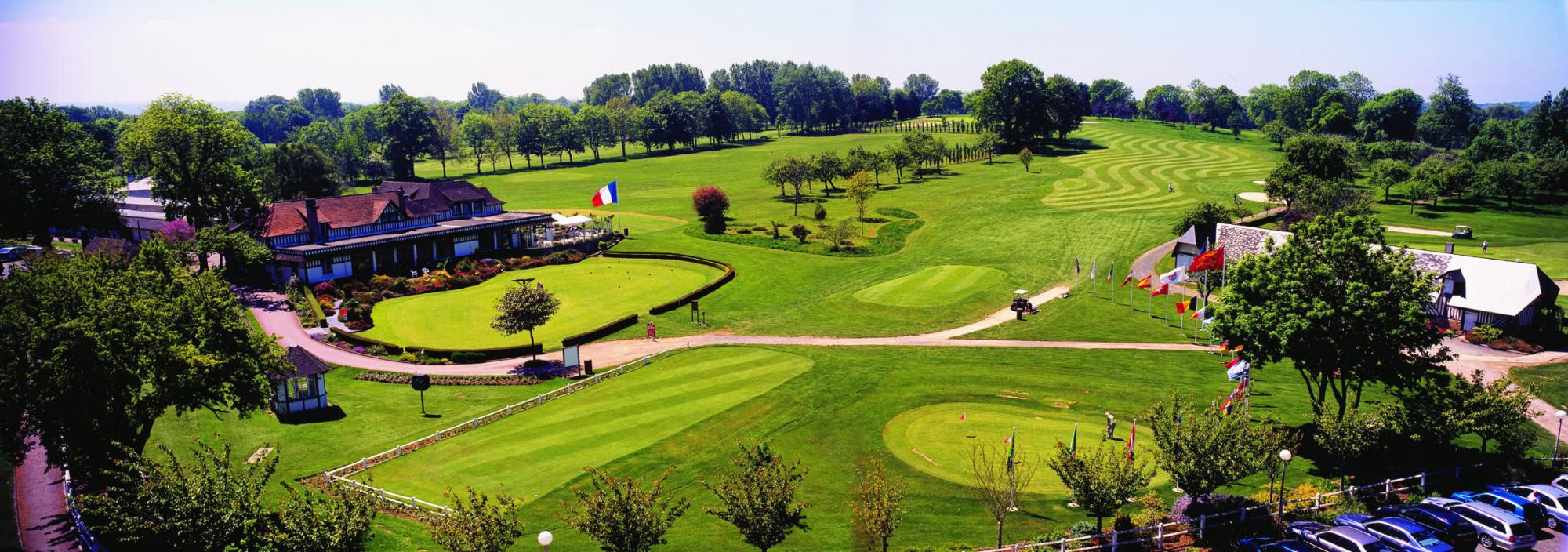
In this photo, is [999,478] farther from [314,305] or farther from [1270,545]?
[314,305]

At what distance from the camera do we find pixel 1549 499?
97.1ft

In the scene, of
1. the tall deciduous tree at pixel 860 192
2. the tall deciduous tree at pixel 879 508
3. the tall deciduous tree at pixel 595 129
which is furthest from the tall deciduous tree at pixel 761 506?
the tall deciduous tree at pixel 595 129

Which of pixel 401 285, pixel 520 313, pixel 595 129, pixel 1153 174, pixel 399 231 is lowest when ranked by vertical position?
pixel 401 285

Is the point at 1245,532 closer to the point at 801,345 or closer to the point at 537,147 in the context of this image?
the point at 801,345

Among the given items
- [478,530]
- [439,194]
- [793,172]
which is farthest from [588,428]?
[793,172]

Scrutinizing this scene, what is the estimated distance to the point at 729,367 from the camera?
163 ft

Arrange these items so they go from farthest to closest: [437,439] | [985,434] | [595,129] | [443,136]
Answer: [595,129] < [443,136] < [437,439] < [985,434]

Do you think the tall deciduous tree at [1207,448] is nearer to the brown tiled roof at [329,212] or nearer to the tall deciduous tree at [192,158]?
the brown tiled roof at [329,212]

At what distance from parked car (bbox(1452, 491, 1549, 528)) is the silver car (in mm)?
257

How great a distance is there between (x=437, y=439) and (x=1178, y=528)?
30.4 metres

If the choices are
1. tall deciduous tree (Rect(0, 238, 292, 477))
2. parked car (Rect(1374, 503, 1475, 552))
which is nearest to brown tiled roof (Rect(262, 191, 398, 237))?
tall deciduous tree (Rect(0, 238, 292, 477))

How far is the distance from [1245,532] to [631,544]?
20.5m

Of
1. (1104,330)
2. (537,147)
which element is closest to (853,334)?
(1104,330)

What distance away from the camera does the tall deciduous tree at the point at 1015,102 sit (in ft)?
496
